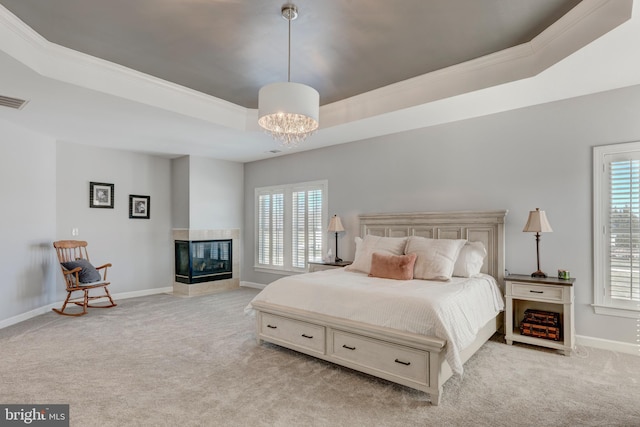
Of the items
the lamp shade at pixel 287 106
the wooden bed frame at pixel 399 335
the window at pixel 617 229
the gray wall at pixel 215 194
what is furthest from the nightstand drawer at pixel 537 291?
the gray wall at pixel 215 194

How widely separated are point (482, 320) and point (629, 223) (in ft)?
5.93

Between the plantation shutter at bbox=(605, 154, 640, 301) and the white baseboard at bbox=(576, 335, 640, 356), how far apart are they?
458 millimetres

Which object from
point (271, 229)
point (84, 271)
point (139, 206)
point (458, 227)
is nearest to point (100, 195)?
point (139, 206)

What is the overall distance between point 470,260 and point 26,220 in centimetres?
596

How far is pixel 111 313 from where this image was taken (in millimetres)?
5023

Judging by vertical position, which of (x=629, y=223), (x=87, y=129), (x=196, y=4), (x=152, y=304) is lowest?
(x=152, y=304)

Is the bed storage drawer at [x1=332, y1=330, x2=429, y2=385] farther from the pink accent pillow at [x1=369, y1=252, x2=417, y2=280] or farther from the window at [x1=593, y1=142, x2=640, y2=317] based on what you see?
the window at [x1=593, y1=142, x2=640, y2=317]

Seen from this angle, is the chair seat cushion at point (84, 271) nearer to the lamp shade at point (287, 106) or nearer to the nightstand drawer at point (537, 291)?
the lamp shade at point (287, 106)

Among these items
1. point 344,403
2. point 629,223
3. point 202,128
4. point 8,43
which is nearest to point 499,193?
point 629,223

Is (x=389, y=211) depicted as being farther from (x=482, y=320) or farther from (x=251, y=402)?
(x=251, y=402)

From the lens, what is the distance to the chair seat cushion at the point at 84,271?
4.90 meters

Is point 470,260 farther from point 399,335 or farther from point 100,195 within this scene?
point 100,195

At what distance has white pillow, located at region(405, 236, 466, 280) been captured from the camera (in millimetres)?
3594

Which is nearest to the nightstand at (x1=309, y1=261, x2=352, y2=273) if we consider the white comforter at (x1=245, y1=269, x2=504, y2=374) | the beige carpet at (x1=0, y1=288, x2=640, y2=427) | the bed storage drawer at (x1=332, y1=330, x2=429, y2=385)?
the white comforter at (x1=245, y1=269, x2=504, y2=374)
